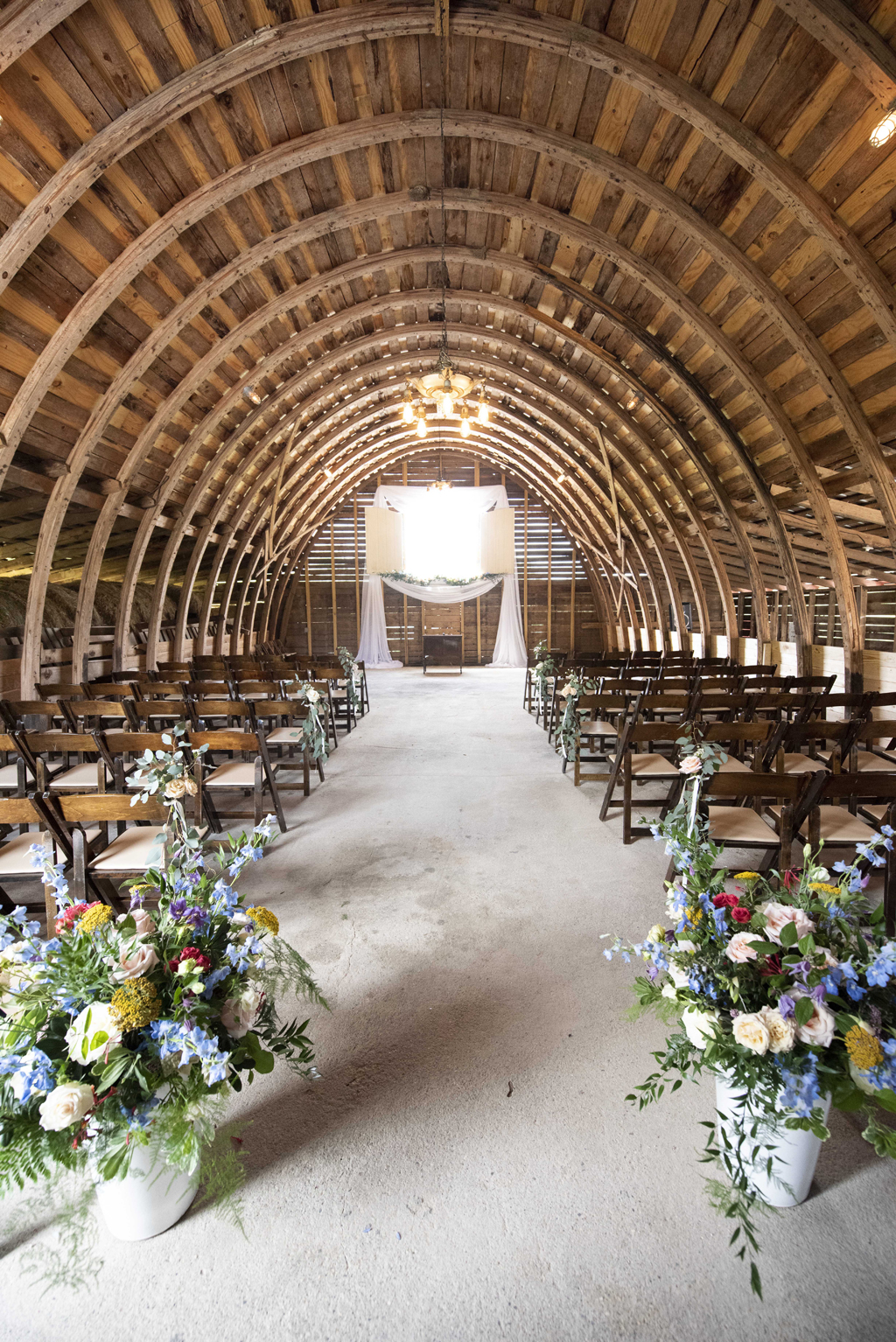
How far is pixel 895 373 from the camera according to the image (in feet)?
15.1

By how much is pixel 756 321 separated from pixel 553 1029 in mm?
6162

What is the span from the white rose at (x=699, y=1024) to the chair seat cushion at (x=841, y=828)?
75.1 inches

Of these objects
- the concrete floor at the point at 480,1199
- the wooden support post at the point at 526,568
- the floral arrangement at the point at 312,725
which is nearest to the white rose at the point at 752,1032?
the concrete floor at the point at 480,1199

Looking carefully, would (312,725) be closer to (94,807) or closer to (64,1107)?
(94,807)

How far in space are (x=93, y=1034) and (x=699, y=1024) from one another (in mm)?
1458

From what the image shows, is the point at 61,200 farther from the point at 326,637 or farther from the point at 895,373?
the point at 326,637

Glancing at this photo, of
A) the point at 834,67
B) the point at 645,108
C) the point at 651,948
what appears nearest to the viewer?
the point at 651,948

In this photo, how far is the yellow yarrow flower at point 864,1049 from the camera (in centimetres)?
127

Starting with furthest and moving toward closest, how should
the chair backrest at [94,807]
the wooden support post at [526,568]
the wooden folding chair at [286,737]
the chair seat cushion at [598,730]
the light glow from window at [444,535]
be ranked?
the wooden support post at [526,568] < the light glow from window at [444,535] < the chair seat cushion at [598,730] < the wooden folding chair at [286,737] < the chair backrest at [94,807]

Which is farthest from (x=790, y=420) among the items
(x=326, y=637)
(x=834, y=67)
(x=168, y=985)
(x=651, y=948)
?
(x=326, y=637)

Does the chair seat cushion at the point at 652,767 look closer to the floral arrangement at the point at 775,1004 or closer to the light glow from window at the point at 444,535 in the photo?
the floral arrangement at the point at 775,1004

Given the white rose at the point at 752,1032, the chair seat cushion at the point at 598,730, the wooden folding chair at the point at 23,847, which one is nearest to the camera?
the white rose at the point at 752,1032

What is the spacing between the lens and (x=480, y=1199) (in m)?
1.62

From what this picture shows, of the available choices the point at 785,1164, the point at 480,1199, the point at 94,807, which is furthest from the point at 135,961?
the point at 785,1164
